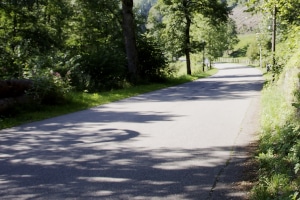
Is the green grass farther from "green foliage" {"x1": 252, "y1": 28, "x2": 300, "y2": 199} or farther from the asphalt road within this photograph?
"green foliage" {"x1": 252, "y1": 28, "x2": 300, "y2": 199}

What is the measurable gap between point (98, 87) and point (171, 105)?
721cm

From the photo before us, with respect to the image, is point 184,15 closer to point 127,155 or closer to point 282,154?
point 127,155

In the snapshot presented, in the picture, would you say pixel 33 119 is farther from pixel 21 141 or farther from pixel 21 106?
pixel 21 141

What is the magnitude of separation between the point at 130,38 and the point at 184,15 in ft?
48.9

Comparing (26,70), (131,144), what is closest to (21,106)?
(26,70)

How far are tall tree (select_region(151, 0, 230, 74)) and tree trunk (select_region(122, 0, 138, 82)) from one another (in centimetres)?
1411

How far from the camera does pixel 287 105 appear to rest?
24.1ft

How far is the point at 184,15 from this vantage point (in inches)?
1395

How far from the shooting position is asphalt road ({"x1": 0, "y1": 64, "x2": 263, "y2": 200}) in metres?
4.75

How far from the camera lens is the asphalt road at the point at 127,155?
187 inches

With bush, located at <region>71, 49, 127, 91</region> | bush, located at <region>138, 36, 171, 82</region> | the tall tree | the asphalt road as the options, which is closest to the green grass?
the asphalt road

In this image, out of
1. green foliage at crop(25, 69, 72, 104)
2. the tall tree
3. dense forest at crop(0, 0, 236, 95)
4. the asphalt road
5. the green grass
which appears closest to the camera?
the asphalt road

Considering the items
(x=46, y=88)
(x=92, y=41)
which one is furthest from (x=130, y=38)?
(x=92, y=41)

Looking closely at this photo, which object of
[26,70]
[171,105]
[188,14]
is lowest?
[171,105]
